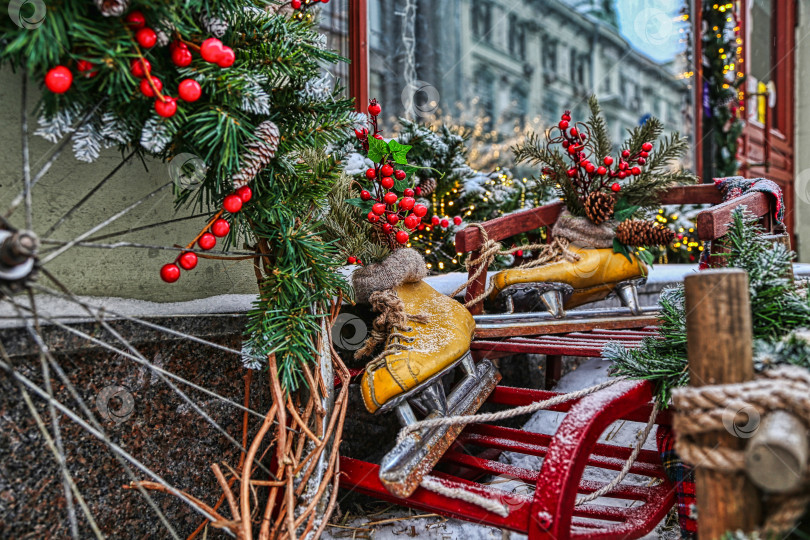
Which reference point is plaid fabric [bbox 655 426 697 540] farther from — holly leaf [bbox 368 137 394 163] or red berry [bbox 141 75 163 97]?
red berry [bbox 141 75 163 97]

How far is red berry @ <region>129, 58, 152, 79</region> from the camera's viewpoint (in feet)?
2.51

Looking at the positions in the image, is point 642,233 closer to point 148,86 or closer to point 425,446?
point 425,446

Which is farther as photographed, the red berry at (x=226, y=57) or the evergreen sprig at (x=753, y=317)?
the evergreen sprig at (x=753, y=317)

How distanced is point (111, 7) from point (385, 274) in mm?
777

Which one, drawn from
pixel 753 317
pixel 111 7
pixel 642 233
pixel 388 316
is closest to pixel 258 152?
pixel 111 7

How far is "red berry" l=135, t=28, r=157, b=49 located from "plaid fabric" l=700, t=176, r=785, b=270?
137 cm

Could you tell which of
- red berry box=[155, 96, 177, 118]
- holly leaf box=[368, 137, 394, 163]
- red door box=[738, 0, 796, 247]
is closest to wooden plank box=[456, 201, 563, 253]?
holly leaf box=[368, 137, 394, 163]

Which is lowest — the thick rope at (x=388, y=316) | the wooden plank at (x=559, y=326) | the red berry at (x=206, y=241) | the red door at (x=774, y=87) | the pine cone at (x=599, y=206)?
the wooden plank at (x=559, y=326)

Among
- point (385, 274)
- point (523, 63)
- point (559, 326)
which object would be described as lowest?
point (559, 326)

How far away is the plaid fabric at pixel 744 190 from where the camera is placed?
153 centimetres

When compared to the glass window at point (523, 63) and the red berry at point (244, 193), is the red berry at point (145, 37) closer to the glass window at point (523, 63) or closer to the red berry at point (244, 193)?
the red berry at point (244, 193)

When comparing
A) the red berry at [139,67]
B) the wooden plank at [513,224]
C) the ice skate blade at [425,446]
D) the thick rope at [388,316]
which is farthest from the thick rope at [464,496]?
the red berry at [139,67]

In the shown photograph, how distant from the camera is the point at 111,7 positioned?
0.71m

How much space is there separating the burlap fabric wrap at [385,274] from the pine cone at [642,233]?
0.73 metres
